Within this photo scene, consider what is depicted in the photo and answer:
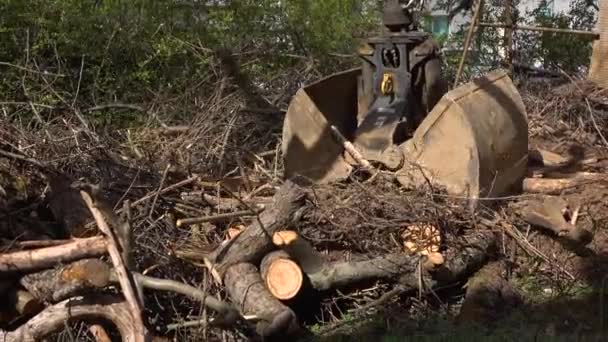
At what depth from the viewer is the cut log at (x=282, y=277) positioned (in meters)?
6.48

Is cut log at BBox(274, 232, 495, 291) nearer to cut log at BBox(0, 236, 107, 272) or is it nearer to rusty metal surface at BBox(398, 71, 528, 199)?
rusty metal surface at BBox(398, 71, 528, 199)

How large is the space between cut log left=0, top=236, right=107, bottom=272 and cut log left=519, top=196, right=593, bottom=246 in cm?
306

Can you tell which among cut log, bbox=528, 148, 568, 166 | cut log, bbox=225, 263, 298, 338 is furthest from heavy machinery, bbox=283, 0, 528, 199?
cut log, bbox=225, 263, 298, 338

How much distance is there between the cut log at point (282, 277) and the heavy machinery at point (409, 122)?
→ 1.38 m

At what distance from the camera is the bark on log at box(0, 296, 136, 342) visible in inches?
232

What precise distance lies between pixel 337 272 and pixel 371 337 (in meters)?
0.58

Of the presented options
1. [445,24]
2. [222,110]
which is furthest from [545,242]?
[445,24]

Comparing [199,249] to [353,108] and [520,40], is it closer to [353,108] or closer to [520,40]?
[353,108]

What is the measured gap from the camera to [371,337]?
20.7 ft

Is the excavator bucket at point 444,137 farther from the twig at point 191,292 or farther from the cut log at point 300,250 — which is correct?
the twig at point 191,292

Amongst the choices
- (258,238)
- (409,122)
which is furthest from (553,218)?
(258,238)

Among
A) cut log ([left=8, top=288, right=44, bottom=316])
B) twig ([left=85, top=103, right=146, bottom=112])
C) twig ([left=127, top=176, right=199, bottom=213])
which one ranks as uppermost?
twig ([left=127, top=176, right=199, bottom=213])

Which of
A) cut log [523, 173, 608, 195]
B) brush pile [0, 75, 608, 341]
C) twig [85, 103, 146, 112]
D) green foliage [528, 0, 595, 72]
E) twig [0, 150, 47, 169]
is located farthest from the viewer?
green foliage [528, 0, 595, 72]

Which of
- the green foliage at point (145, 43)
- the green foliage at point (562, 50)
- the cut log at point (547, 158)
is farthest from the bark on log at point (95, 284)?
the green foliage at point (562, 50)
